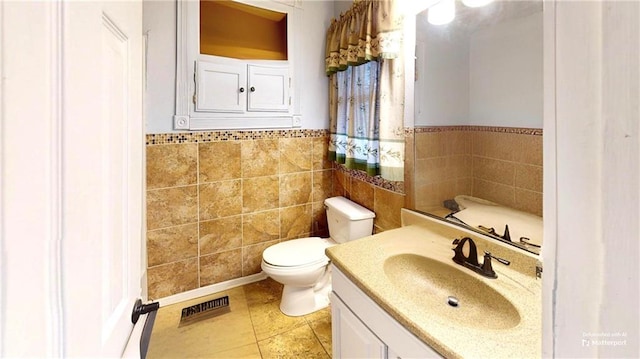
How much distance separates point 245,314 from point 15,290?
6.14ft

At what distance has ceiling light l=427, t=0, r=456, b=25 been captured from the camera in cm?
130

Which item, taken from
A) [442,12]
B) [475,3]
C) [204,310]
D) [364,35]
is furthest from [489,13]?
[204,310]

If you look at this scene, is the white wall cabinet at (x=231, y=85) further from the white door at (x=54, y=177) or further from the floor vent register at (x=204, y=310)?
A: the white door at (x=54, y=177)

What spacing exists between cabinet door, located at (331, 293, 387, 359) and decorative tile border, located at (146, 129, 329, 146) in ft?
4.68

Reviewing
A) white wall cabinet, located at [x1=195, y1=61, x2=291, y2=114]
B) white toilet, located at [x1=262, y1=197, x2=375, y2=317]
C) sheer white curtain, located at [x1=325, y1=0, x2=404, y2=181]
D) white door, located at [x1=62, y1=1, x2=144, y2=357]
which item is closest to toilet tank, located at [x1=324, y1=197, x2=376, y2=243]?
white toilet, located at [x1=262, y1=197, x2=375, y2=317]

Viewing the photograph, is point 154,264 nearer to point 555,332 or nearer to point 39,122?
point 39,122

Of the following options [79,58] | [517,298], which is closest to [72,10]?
[79,58]

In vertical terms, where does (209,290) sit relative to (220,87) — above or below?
below

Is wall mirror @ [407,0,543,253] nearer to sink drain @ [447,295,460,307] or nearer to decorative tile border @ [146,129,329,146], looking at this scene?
sink drain @ [447,295,460,307]

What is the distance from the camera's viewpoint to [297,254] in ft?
6.15

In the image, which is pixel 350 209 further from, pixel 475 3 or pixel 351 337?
pixel 475 3

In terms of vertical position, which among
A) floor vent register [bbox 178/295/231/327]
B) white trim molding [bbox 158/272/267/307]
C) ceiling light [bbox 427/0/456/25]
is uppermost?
ceiling light [bbox 427/0/456/25]

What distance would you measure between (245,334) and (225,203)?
0.91 m

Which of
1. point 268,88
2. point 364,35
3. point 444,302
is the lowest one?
point 444,302
